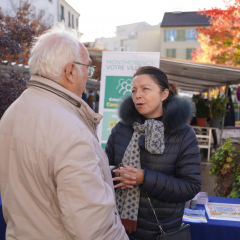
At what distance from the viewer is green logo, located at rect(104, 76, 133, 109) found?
200 inches

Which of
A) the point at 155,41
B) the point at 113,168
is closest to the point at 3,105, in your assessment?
the point at 113,168

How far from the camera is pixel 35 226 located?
1.29 meters

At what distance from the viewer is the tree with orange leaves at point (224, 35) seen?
15164 mm

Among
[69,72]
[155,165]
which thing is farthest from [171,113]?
[69,72]

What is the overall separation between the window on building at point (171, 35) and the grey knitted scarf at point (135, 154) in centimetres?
4450

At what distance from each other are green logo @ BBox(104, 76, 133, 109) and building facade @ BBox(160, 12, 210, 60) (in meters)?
40.2

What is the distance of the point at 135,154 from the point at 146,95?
1.47ft

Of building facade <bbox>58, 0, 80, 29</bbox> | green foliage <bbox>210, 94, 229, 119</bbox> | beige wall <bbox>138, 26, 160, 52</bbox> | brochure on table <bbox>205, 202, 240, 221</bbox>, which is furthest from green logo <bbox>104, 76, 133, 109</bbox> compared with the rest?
beige wall <bbox>138, 26, 160, 52</bbox>

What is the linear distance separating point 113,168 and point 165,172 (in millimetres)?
364

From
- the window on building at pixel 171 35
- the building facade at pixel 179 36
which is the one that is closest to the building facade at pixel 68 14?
the building facade at pixel 179 36

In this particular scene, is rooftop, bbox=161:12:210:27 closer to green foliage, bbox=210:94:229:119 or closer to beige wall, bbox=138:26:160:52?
beige wall, bbox=138:26:160:52

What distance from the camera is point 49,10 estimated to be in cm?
2483

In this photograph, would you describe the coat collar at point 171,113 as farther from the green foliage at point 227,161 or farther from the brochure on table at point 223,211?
the green foliage at point 227,161

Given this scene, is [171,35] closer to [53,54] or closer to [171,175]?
[171,175]
